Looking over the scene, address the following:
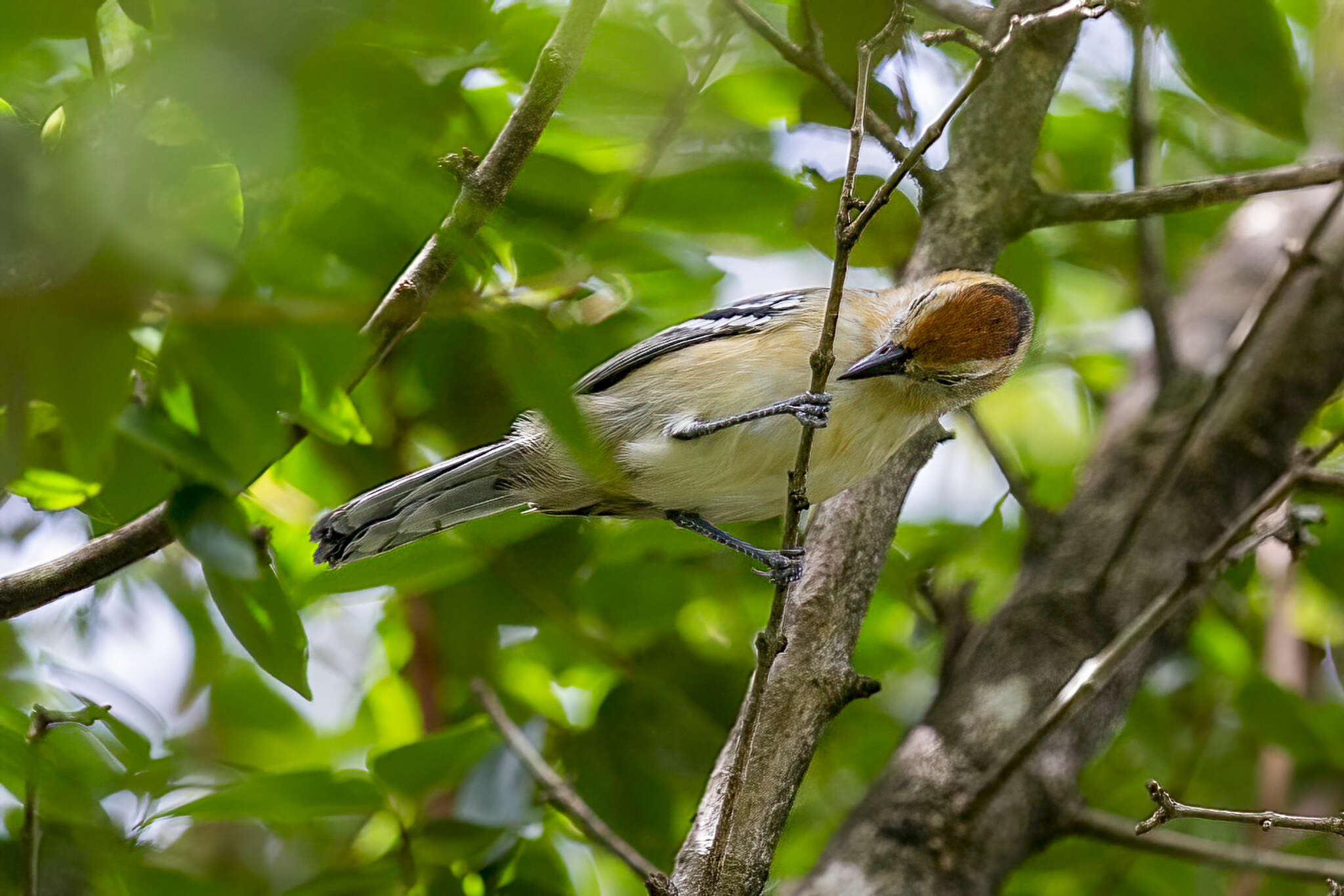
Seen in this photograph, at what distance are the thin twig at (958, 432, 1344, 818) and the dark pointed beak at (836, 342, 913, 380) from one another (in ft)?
3.42

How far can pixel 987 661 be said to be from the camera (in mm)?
3949

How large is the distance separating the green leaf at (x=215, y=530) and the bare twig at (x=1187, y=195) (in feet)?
8.88

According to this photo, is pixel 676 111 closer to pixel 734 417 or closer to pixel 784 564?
pixel 734 417

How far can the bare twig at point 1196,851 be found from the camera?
3.30 m

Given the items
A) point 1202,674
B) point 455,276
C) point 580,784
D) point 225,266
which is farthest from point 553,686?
point 225,266

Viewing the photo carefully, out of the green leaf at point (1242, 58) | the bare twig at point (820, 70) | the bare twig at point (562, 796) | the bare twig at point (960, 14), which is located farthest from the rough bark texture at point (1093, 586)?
the bare twig at point (960, 14)

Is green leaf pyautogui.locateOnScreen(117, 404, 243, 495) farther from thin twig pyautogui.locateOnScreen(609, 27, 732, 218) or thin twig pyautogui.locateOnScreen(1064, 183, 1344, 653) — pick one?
thin twig pyautogui.locateOnScreen(1064, 183, 1344, 653)

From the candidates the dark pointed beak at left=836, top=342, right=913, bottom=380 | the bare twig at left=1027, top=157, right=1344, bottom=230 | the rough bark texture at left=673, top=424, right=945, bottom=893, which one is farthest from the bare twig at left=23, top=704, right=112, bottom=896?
the bare twig at left=1027, top=157, right=1344, bottom=230

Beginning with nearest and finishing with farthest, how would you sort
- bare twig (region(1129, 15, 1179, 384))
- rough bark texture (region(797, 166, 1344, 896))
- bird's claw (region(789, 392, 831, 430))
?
bird's claw (region(789, 392, 831, 430))
rough bark texture (region(797, 166, 1344, 896))
bare twig (region(1129, 15, 1179, 384))

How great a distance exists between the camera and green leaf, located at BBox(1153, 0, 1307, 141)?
103 inches

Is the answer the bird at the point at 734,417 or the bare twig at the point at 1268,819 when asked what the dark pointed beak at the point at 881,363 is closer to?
the bird at the point at 734,417

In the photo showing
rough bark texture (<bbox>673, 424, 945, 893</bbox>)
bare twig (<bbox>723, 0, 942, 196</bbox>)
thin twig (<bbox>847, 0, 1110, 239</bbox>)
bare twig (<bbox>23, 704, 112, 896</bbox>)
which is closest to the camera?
thin twig (<bbox>847, 0, 1110, 239</bbox>)

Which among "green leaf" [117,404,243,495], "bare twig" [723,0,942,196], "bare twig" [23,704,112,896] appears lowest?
"bare twig" [23,704,112,896]

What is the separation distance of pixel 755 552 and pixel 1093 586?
148cm
